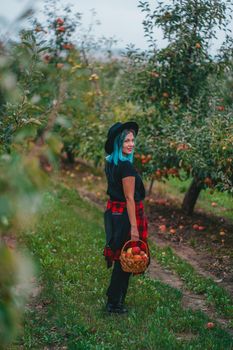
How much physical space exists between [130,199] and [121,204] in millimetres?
261

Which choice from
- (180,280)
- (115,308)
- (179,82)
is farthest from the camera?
(179,82)

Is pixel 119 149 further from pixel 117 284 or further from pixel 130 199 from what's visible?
pixel 117 284

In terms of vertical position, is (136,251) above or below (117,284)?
above

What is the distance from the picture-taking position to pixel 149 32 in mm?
11000

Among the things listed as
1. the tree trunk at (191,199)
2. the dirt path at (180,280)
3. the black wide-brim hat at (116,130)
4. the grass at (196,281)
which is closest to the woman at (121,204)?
the black wide-brim hat at (116,130)

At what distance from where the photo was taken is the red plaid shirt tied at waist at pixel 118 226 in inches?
243

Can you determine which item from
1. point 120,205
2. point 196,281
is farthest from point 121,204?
point 196,281

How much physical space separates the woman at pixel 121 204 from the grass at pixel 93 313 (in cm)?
34

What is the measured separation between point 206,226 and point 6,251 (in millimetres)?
9039

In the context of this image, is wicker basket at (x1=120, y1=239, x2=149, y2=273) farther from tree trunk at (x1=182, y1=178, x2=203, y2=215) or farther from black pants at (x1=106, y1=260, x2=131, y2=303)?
tree trunk at (x1=182, y1=178, x2=203, y2=215)

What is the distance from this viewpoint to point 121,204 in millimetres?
6195

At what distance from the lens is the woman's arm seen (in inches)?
235

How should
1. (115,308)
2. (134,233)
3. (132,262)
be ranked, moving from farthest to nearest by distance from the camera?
(115,308)
(134,233)
(132,262)

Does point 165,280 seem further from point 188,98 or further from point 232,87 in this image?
point 232,87
